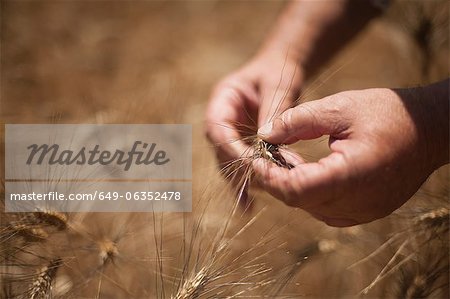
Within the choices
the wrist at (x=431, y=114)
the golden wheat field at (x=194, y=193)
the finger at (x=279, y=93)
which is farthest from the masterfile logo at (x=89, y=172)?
the wrist at (x=431, y=114)

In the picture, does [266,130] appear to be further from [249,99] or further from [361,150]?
[249,99]

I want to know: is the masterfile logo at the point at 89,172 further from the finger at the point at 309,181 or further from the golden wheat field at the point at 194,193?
the finger at the point at 309,181

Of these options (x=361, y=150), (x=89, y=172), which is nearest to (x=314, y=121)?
(x=361, y=150)

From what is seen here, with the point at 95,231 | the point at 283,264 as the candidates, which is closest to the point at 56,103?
the point at 95,231

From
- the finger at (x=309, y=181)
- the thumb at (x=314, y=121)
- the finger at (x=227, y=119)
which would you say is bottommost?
the finger at (x=309, y=181)

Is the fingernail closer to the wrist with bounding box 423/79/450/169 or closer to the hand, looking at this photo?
the hand

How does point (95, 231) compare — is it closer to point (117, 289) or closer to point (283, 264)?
point (117, 289)

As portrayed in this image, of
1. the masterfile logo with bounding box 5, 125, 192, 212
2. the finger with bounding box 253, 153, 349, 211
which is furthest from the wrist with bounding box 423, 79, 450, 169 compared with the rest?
the masterfile logo with bounding box 5, 125, 192, 212
